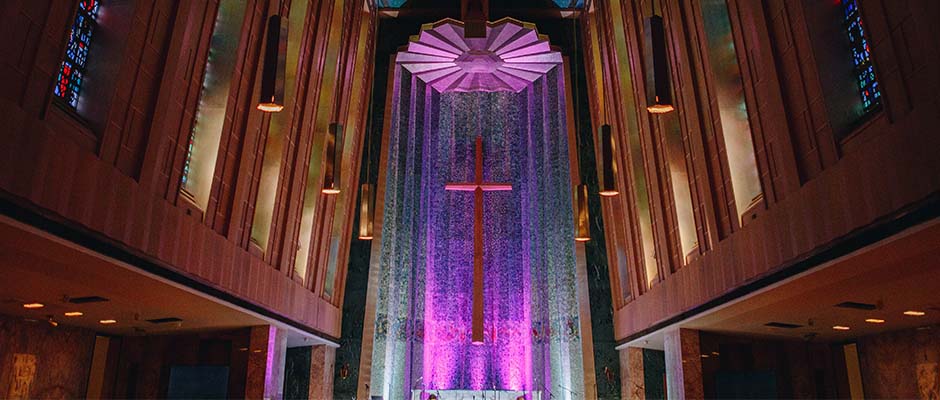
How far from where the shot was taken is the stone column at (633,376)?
14039 millimetres

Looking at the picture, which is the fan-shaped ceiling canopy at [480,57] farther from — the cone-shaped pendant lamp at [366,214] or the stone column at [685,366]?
the stone column at [685,366]

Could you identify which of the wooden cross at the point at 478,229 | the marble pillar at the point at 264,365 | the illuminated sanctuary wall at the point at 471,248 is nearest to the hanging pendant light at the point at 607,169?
the marble pillar at the point at 264,365

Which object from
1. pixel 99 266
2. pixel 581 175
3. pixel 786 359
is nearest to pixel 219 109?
pixel 99 266

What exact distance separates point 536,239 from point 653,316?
17.1 ft

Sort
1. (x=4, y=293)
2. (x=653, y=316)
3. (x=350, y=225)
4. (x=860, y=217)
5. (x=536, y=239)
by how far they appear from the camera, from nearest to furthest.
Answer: (x=860, y=217) < (x=4, y=293) < (x=653, y=316) < (x=350, y=225) < (x=536, y=239)

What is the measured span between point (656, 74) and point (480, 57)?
999 centimetres

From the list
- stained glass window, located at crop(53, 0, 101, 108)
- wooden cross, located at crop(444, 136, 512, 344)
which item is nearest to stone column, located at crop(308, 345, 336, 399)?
A: wooden cross, located at crop(444, 136, 512, 344)

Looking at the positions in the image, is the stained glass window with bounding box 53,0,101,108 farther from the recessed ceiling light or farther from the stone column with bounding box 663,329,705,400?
the recessed ceiling light

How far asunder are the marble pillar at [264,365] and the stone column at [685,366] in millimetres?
6078

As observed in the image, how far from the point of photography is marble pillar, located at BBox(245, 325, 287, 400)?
11.2m

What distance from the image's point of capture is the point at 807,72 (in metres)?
6.68

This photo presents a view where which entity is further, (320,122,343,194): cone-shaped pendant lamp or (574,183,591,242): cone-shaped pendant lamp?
(574,183,591,242): cone-shaped pendant lamp

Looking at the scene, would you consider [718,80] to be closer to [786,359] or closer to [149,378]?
[786,359]

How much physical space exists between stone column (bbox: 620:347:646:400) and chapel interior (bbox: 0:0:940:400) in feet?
0.17
